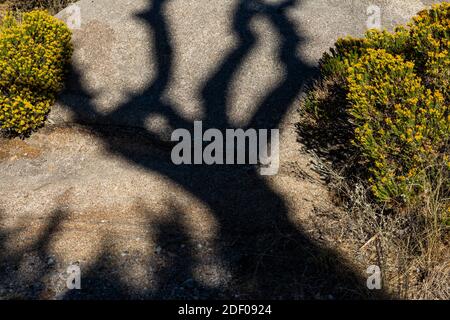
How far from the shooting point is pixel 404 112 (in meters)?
5.11

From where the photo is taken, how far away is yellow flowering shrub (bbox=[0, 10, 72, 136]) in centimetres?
707

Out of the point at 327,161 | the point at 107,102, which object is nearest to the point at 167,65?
the point at 107,102

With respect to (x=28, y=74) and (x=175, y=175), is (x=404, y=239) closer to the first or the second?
(x=175, y=175)

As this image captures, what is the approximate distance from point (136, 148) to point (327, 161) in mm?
2347

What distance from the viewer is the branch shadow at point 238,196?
15.6 ft

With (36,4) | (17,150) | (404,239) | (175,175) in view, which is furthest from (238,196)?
(36,4)

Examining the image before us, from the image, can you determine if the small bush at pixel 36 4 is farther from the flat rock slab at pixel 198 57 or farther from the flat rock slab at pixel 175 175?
the flat rock slab at pixel 175 175

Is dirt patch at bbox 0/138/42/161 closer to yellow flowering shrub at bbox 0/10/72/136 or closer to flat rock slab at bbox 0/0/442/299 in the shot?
flat rock slab at bbox 0/0/442/299

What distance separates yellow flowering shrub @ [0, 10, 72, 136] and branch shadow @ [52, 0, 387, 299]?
1.13 feet

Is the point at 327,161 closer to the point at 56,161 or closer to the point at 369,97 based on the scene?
the point at 369,97

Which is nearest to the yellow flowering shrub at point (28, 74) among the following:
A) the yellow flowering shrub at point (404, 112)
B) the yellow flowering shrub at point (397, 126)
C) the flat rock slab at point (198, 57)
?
the flat rock slab at point (198, 57)

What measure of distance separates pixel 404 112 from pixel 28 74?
4660 millimetres

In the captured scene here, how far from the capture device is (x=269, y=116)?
6.91 metres

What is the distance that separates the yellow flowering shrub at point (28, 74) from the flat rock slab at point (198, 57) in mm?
266
